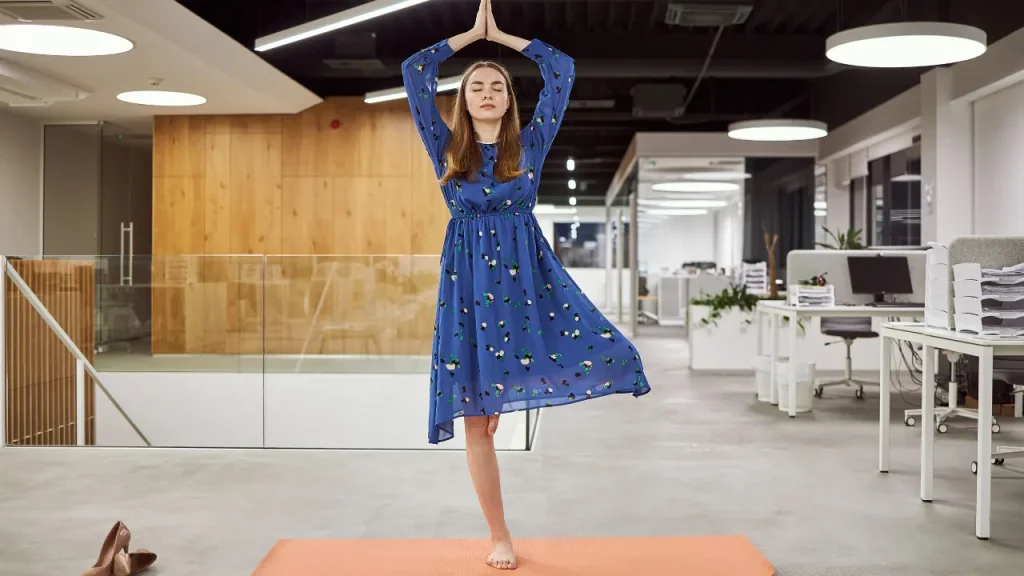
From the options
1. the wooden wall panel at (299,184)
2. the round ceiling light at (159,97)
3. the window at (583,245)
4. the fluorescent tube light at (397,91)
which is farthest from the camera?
the window at (583,245)

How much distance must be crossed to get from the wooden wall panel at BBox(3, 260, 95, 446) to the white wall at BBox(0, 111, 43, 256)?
5.79 meters

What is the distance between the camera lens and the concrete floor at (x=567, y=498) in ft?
9.77

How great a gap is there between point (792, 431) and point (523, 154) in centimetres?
341

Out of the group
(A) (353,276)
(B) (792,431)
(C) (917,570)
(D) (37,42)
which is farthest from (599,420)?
(D) (37,42)

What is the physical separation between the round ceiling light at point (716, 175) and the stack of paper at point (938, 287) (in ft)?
30.6

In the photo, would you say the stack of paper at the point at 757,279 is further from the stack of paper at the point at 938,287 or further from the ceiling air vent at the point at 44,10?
the ceiling air vent at the point at 44,10

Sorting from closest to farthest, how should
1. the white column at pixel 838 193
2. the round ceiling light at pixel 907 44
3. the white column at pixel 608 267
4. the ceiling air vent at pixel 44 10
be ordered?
the ceiling air vent at pixel 44 10, the round ceiling light at pixel 907 44, the white column at pixel 838 193, the white column at pixel 608 267

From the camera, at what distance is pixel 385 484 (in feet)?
12.9

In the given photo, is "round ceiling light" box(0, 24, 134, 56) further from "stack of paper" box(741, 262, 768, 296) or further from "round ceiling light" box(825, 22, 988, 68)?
"stack of paper" box(741, 262, 768, 296)

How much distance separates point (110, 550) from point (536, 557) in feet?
4.44

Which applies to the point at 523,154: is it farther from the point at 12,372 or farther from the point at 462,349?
the point at 12,372

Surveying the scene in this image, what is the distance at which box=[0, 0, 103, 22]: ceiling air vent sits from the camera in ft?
17.4

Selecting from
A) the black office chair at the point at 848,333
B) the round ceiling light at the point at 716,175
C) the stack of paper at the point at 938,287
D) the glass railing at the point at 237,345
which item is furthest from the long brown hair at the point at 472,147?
the round ceiling light at the point at 716,175

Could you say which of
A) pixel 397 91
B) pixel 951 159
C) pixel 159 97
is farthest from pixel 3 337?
pixel 951 159
